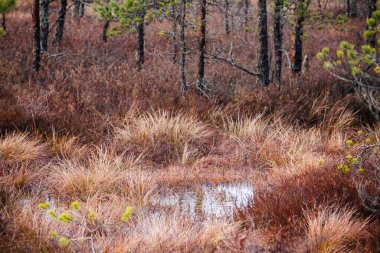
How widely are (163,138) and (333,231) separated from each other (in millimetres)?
4287

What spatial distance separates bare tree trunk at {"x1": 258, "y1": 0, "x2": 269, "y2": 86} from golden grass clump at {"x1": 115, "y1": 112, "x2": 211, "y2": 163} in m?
3.23

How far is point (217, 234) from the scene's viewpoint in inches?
182

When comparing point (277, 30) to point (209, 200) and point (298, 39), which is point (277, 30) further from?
point (209, 200)

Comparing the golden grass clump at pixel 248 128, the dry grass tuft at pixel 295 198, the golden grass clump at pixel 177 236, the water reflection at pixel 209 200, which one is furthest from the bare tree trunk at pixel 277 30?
the golden grass clump at pixel 177 236

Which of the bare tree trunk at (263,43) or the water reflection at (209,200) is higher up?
the bare tree trunk at (263,43)

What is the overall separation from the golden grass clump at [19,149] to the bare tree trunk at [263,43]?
5498 millimetres

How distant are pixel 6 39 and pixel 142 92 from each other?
304 inches

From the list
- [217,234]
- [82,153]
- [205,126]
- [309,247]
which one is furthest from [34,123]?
[309,247]

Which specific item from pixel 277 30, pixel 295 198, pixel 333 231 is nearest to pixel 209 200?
pixel 295 198

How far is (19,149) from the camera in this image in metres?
7.51

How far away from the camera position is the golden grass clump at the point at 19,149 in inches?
290

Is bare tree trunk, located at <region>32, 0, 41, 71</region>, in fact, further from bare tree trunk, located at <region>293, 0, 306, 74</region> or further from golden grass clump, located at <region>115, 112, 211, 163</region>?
bare tree trunk, located at <region>293, 0, 306, 74</region>

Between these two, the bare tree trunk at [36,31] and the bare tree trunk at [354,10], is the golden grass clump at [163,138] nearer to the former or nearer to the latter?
the bare tree trunk at [36,31]

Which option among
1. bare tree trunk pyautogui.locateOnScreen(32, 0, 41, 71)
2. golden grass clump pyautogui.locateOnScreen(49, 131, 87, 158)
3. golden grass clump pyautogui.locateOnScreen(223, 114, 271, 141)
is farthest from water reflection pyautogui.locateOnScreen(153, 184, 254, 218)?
bare tree trunk pyautogui.locateOnScreen(32, 0, 41, 71)
